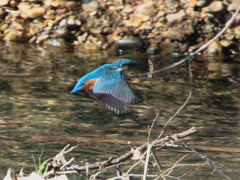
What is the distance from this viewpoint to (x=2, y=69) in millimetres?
7434

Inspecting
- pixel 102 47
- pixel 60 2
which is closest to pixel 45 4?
pixel 60 2

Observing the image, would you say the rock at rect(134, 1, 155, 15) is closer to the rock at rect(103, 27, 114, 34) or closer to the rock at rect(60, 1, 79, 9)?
the rock at rect(103, 27, 114, 34)

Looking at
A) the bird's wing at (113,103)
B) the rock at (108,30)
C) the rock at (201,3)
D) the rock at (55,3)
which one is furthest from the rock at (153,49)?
the bird's wing at (113,103)

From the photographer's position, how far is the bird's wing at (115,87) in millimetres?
4438

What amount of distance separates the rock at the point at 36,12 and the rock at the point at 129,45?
1466 millimetres

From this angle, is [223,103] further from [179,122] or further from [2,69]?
[2,69]

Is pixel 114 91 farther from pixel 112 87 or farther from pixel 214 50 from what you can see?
pixel 214 50

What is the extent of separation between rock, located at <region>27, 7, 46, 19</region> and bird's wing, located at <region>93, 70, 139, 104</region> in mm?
5119

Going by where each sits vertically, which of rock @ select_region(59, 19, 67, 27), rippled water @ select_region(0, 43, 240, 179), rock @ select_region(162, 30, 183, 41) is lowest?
rippled water @ select_region(0, 43, 240, 179)

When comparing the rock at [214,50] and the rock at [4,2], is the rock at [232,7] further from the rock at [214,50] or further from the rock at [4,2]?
the rock at [4,2]

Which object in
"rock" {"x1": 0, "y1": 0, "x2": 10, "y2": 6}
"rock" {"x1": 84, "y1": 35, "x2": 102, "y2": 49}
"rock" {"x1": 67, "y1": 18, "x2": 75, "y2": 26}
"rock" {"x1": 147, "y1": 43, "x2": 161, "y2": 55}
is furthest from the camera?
"rock" {"x1": 0, "y1": 0, "x2": 10, "y2": 6}

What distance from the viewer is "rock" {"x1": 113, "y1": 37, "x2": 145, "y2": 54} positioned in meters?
8.93

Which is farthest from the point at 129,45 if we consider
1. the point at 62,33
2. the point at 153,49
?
the point at 62,33

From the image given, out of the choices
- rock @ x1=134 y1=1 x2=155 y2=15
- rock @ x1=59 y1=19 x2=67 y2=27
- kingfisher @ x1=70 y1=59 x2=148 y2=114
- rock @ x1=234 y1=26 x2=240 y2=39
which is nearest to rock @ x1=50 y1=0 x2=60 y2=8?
rock @ x1=59 y1=19 x2=67 y2=27
